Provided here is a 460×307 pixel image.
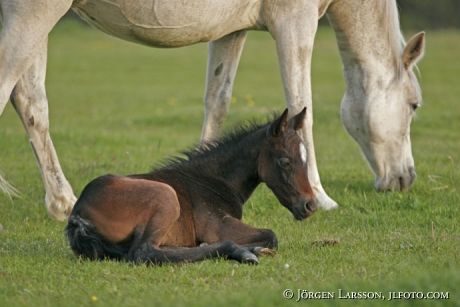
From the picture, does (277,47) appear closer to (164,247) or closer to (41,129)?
(41,129)

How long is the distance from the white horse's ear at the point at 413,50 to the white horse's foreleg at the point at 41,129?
369 centimetres

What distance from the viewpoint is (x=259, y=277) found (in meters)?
4.37

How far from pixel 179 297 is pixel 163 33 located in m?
2.99

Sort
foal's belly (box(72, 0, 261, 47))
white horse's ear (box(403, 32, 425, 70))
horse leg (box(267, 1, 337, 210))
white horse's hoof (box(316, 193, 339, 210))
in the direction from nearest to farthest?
foal's belly (box(72, 0, 261, 47)) < horse leg (box(267, 1, 337, 210)) < white horse's hoof (box(316, 193, 339, 210)) < white horse's ear (box(403, 32, 425, 70))

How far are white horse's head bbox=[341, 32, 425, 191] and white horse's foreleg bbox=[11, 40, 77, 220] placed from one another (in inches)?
122

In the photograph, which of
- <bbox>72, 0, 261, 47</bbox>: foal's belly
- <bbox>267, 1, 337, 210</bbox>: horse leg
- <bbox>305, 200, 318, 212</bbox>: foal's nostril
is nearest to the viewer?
<bbox>305, 200, 318, 212</bbox>: foal's nostril

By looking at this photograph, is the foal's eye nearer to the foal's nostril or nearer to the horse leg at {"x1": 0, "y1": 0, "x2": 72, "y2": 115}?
the foal's nostril

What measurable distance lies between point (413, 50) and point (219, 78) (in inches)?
81.4

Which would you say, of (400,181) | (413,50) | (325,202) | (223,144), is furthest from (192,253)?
(413,50)

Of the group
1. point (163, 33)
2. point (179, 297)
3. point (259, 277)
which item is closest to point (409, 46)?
point (163, 33)

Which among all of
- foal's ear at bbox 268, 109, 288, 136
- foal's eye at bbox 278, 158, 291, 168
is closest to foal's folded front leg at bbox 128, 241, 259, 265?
foal's eye at bbox 278, 158, 291, 168

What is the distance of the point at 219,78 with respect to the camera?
24.0 feet

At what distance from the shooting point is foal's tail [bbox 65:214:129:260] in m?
4.72

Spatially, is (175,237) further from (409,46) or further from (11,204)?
(409,46)
